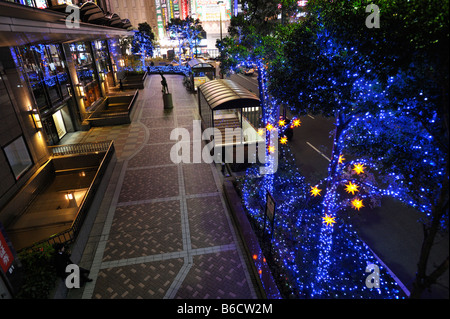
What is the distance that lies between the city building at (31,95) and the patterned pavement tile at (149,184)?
2570mm

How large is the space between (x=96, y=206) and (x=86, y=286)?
3545 mm

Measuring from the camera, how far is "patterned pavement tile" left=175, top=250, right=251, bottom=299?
259 inches

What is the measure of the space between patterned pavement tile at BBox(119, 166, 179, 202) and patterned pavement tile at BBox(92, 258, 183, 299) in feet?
11.9

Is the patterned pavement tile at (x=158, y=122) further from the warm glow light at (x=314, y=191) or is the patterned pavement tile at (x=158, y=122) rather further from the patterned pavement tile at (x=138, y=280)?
the patterned pavement tile at (x=138, y=280)

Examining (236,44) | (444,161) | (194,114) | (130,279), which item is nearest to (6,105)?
(130,279)

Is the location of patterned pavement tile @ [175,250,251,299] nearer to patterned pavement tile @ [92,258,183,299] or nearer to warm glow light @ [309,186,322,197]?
patterned pavement tile @ [92,258,183,299]

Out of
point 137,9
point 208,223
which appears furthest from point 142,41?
point 208,223

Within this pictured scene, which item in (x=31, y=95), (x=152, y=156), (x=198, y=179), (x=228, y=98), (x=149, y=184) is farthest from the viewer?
(x=152, y=156)

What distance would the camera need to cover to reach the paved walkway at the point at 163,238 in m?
6.83

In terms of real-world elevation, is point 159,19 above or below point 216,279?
above

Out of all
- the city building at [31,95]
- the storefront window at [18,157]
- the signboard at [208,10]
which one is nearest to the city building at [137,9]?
the signboard at [208,10]

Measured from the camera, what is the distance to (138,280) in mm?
7047

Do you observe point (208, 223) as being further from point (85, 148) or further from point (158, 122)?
point (158, 122)

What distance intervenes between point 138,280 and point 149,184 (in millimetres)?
5242
